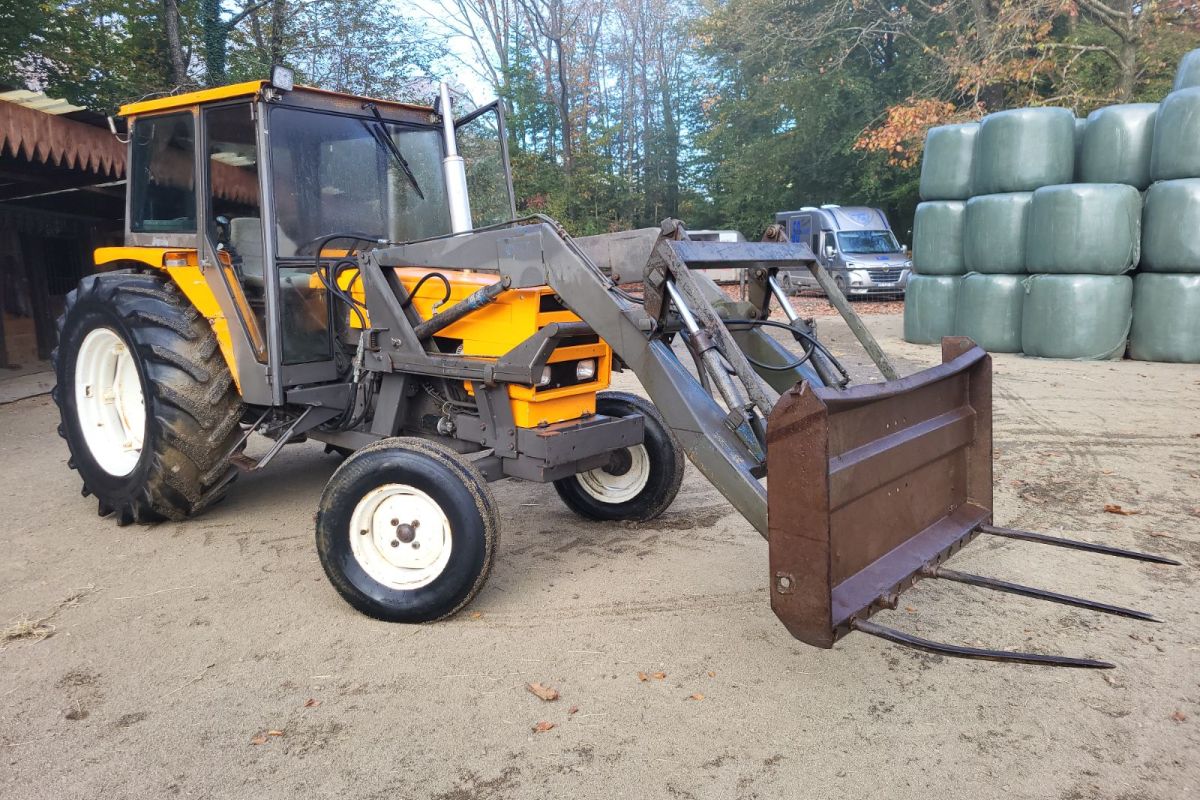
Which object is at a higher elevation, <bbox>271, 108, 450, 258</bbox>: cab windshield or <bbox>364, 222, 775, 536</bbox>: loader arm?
<bbox>271, 108, 450, 258</bbox>: cab windshield

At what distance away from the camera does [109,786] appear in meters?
2.63

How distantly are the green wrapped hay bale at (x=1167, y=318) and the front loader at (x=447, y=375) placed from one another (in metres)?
7.85

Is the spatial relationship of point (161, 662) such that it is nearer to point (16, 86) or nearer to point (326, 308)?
point (326, 308)

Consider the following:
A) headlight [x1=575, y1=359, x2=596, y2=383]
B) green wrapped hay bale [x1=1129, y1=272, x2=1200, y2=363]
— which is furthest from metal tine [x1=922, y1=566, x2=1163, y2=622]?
green wrapped hay bale [x1=1129, y1=272, x2=1200, y2=363]

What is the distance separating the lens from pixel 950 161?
11797 millimetres

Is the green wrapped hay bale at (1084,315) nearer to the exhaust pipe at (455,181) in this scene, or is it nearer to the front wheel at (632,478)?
the front wheel at (632,478)

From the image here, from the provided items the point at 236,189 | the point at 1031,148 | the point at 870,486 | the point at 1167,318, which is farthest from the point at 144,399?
the point at 1167,318

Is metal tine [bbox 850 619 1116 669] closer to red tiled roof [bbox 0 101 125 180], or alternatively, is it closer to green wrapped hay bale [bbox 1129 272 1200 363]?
red tiled roof [bbox 0 101 125 180]

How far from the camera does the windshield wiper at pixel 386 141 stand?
4.83m

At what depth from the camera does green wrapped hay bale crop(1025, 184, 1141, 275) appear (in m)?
10.0

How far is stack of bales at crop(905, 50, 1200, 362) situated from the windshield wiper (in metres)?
8.31

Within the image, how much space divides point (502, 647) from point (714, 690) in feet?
2.88

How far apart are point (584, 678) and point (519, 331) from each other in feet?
5.17


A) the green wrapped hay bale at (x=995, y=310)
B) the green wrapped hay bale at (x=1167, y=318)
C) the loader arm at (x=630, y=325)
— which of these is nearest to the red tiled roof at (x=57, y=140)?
the loader arm at (x=630, y=325)
